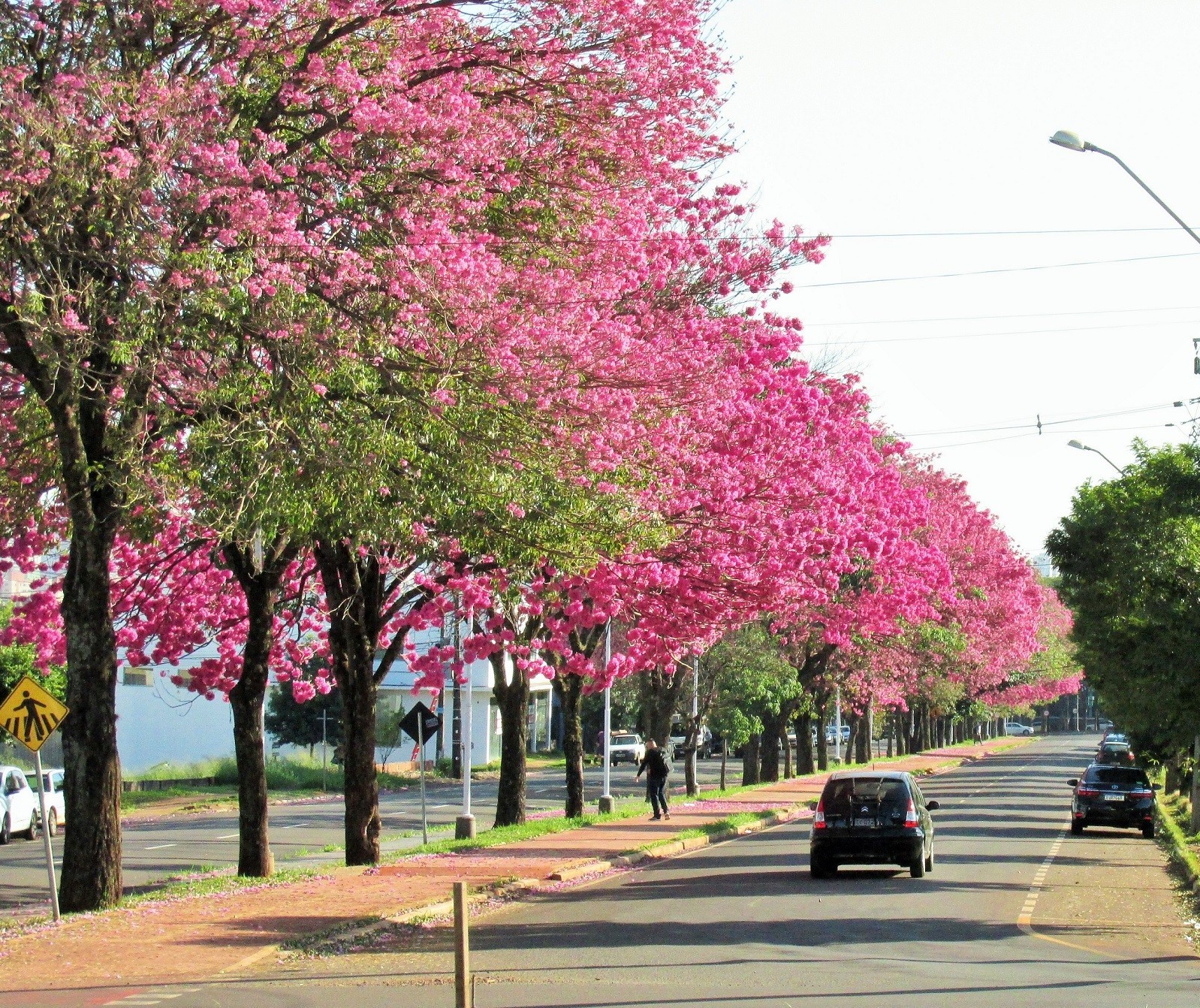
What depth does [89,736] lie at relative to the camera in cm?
1602

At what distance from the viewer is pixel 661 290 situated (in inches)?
750

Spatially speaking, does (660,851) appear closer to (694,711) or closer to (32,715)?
(32,715)

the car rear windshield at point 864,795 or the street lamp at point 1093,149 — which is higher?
the street lamp at point 1093,149

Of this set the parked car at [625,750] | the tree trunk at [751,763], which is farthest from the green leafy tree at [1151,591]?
the parked car at [625,750]

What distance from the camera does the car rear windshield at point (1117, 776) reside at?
Answer: 3328cm

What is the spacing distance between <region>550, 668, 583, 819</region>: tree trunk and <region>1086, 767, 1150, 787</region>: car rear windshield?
35.6 ft

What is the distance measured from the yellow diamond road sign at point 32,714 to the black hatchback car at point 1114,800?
23.5m

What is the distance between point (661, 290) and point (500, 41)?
160 inches

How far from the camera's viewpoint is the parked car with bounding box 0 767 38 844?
3275cm

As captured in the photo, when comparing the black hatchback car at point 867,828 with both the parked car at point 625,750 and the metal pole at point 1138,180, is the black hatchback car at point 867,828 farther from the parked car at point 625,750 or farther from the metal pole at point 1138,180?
the parked car at point 625,750

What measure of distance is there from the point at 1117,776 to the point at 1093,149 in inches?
814

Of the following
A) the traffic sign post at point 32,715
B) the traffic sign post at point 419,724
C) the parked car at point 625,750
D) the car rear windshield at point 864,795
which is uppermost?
Result: the traffic sign post at point 32,715

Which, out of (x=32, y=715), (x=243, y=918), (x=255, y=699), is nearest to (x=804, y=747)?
(x=255, y=699)

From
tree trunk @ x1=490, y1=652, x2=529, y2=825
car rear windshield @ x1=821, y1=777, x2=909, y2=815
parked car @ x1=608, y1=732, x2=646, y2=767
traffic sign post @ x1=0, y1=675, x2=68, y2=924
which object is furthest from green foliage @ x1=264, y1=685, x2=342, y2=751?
traffic sign post @ x1=0, y1=675, x2=68, y2=924
